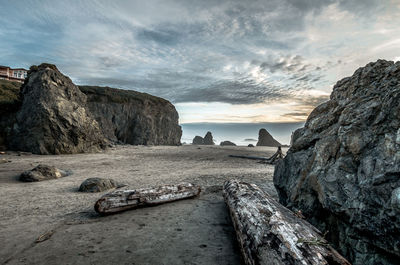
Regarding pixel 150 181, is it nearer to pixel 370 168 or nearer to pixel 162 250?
pixel 162 250

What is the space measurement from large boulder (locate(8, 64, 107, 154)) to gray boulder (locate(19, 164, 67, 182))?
8.74 meters

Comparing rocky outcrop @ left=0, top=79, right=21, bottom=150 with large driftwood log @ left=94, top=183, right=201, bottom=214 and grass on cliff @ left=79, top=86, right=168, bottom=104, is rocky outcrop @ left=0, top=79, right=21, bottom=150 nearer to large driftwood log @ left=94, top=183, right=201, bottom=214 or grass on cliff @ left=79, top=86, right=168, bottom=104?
large driftwood log @ left=94, top=183, right=201, bottom=214

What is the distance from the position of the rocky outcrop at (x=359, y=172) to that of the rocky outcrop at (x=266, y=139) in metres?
75.7

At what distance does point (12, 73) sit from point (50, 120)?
6056 cm

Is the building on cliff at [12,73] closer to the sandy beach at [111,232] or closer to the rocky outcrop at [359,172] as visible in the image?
the sandy beach at [111,232]

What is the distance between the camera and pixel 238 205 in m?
3.92

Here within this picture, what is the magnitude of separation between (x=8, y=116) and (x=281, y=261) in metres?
23.1

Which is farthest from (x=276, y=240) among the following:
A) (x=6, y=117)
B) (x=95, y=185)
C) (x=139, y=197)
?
(x=6, y=117)

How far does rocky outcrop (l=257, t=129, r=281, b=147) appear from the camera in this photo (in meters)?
76.3

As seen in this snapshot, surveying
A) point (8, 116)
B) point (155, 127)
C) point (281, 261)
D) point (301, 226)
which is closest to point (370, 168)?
point (301, 226)

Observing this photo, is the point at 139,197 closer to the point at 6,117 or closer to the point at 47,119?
the point at 47,119

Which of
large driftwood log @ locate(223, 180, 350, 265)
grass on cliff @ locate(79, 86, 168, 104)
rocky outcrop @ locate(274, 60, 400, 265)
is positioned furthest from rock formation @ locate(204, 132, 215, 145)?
large driftwood log @ locate(223, 180, 350, 265)

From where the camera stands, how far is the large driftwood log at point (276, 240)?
2086 mm

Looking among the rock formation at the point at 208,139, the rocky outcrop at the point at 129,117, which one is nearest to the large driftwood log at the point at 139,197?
the rocky outcrop at the point at 129,117
